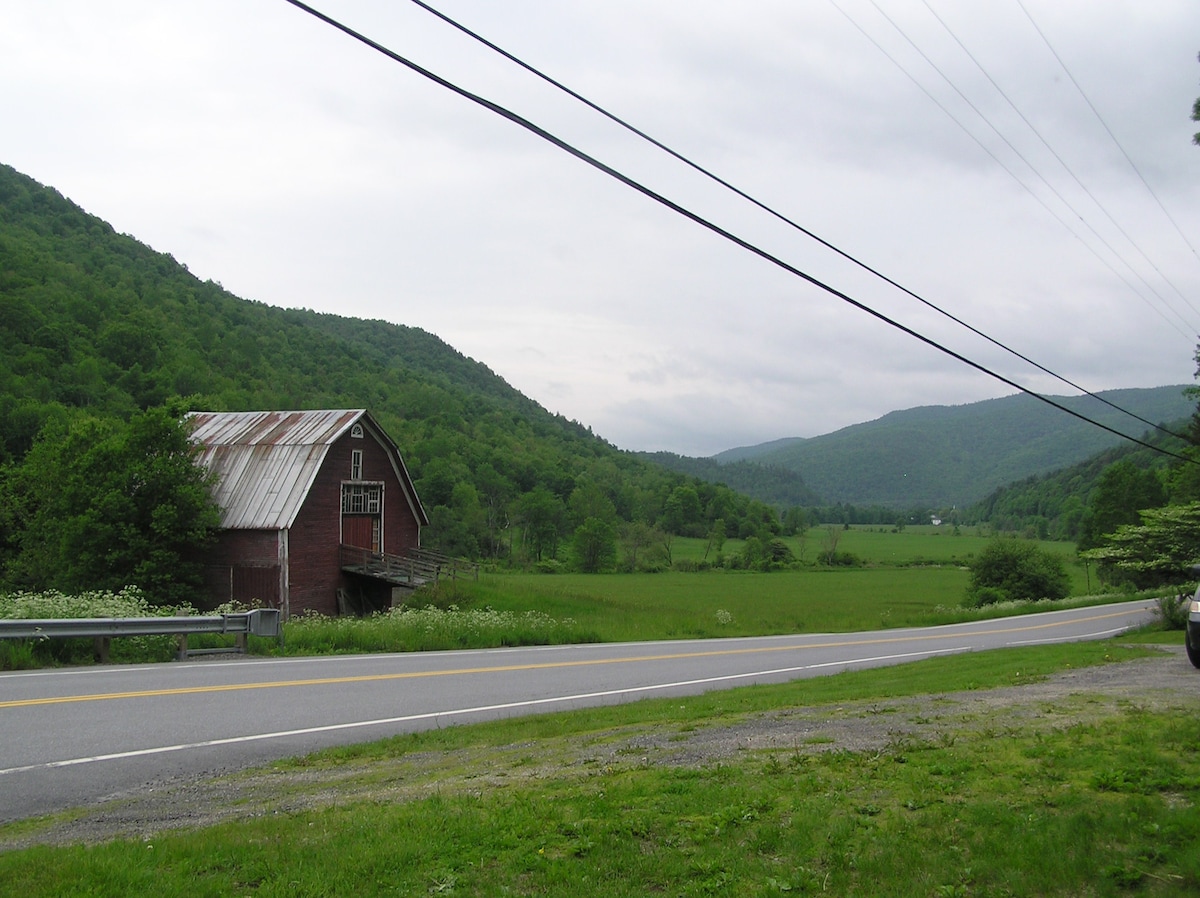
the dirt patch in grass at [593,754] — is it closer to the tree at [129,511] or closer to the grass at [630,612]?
the grass at [630,612]

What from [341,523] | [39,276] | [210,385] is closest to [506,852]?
[341,523]

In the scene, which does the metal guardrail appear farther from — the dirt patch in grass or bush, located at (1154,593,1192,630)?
bush, located at (1154,593,1192,630)

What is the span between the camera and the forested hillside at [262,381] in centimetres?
7150

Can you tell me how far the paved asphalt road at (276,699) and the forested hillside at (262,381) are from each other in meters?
44.6

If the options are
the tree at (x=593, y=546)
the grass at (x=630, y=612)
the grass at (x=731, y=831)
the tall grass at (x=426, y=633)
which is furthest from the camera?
the tree at (x=593, y=546)

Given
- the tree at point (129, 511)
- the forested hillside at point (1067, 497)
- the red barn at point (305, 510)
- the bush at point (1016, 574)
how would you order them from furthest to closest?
the forested hillside at point (1067, 497), the bush at point (1016, 574), the red barn at point (305, 510), the tree at point (129, 511)

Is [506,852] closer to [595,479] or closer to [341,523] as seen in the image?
[341,523]

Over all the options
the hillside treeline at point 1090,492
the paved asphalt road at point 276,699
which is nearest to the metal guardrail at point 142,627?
the paved asphalt road at point 276,699

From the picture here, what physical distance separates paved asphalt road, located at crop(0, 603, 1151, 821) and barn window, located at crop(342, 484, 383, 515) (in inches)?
689

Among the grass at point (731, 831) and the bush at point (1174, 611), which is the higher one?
the grass at point (731, 831)

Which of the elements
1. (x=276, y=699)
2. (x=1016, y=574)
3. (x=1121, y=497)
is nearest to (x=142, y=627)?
(x=276, y=699)

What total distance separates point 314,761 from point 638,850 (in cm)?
428

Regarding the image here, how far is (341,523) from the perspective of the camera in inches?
1412

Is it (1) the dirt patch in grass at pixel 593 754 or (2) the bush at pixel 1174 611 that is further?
(2) the bush at pixel 1174 611
